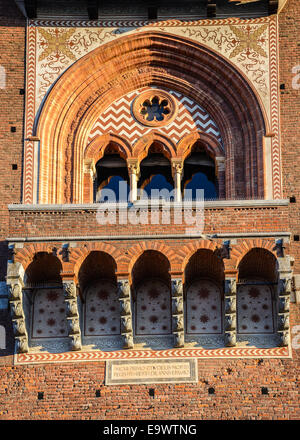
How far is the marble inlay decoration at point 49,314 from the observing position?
21594 mm

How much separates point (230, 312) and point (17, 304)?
413 centimetres

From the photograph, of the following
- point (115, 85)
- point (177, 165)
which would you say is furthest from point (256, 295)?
point (115, 85)

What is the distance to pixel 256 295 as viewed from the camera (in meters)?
21.8

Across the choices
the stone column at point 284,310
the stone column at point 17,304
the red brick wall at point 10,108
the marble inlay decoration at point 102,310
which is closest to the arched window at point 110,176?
the red brick wall at point 10,108

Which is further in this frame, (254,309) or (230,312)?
(254,309)

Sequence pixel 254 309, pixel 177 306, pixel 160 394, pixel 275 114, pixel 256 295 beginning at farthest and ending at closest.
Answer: pixel 275 114 < pixel 256 295 < pixel 254 309 < pixel 177 306 < pixel 160 394

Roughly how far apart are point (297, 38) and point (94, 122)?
4.90m

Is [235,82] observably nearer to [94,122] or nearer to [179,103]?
[179,103]

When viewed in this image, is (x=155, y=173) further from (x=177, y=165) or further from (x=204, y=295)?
(x=204, y=295)

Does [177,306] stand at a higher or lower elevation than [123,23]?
lower

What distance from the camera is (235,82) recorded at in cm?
2380

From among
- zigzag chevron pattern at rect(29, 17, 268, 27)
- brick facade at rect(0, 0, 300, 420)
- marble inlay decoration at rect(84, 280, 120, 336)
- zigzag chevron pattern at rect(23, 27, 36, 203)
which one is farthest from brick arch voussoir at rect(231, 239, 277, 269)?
zigzag chevron pattern at rect(29, 17, 268, 27)

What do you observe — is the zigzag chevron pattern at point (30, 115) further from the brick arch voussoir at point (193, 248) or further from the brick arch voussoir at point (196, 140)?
the brick arch voussoir at point (193, 248)

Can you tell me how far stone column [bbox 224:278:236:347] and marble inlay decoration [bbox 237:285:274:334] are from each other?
16.4 inches
